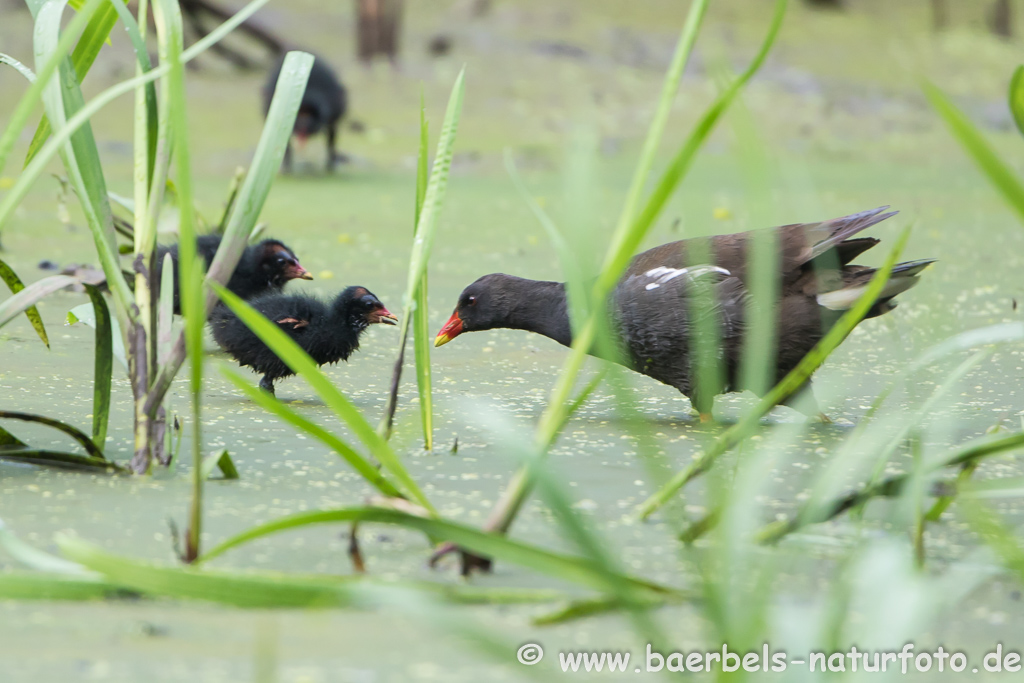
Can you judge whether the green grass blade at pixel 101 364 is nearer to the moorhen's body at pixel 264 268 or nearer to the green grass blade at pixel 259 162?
the green grass blade at pixel 259 162

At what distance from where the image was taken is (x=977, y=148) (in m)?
1.09

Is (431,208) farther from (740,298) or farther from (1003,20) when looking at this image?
(1003,20)

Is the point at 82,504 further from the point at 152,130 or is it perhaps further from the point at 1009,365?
the point at 1009,365

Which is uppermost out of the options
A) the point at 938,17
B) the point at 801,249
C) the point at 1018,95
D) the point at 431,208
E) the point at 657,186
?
the point at 938,17

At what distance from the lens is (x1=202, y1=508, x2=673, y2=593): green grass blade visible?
45.9 inches

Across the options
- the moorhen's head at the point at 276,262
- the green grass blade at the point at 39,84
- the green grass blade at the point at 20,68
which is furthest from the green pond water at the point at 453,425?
the green grass blade at the point at 20,68

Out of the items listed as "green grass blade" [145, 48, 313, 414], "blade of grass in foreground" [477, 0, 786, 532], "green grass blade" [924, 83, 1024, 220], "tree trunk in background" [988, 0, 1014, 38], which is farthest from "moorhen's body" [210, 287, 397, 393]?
"tree trunk in background" [988, 0, 1014, 38]

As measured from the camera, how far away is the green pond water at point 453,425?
121 cm

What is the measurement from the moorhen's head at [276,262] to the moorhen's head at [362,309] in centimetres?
48

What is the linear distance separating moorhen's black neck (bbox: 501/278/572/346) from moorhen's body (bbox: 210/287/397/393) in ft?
0.91

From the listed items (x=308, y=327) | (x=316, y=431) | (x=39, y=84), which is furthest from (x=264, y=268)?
(x=316, y=431)

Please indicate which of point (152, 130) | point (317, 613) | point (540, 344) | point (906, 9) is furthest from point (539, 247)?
point (906, 9)

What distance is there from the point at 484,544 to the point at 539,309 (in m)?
1.60

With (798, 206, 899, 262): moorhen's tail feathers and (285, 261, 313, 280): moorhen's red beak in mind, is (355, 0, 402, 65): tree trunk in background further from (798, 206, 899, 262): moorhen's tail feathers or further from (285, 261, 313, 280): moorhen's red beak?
(798, 206, 899, 262): moorhen's tail feathers
